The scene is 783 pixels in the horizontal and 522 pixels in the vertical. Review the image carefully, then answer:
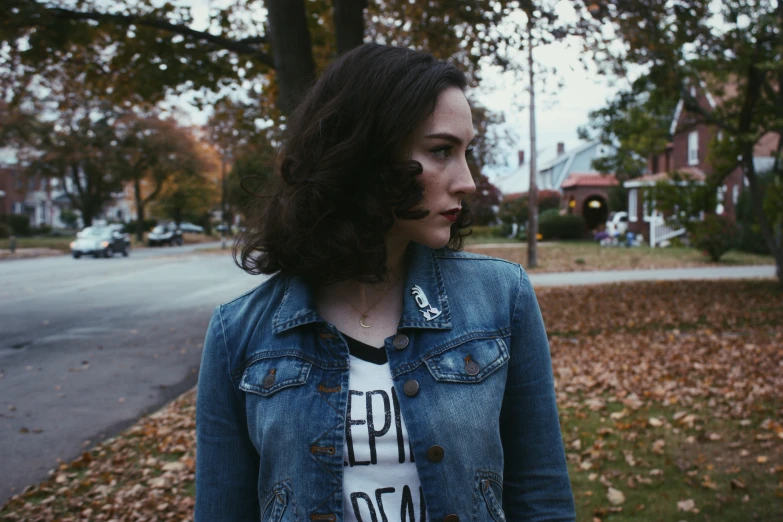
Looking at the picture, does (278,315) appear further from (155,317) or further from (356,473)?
(155,317)

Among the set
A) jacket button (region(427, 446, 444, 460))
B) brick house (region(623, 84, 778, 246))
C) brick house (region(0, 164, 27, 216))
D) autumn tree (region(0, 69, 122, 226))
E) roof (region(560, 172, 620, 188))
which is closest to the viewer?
jacket button (region(427, 446, 444, 460))

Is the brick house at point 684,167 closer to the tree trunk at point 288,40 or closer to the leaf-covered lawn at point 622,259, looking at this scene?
the leaf-covered lawn at point 622,259

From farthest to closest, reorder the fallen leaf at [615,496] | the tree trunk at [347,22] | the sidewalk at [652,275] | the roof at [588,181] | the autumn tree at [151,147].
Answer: the roof at [588,181]
the autumn tree at [151,147]
the sidewalk at [652,275]
the tree trunk at [347,22]
the fallen leaf at [615,496]

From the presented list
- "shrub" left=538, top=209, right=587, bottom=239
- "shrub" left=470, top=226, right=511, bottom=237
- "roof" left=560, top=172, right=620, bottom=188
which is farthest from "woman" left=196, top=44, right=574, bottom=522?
"roof" left=560, top=172, right=620, bottom=188

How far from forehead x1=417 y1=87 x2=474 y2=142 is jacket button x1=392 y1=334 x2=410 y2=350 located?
517mm

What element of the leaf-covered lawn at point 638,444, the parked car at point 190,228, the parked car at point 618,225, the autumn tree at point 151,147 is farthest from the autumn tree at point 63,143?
the leaf-covered lawn at point 638,444

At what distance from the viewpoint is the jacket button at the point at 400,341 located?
1.76 meters

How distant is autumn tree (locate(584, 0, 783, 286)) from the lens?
10266 millimetres

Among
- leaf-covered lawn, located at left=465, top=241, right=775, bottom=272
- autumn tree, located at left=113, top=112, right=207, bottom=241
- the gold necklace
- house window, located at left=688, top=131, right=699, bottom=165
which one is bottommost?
leaf-covered lawn, located at left=465, top=241, right=775, bottom=272

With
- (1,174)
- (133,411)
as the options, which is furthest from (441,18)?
(1,174)

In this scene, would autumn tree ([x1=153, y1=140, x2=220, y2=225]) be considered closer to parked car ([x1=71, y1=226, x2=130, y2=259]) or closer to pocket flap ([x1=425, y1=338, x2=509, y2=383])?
parked car ([x1=71, y1=226, x2=130, y2=259])

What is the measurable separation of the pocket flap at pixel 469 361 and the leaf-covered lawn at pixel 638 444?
3.25 metres

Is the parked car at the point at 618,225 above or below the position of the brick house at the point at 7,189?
below

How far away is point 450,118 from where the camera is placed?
1.77m
